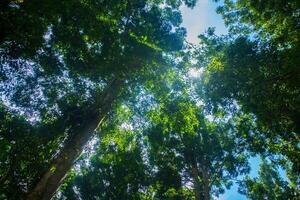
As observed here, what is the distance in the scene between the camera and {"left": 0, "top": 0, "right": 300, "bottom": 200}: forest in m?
12.8

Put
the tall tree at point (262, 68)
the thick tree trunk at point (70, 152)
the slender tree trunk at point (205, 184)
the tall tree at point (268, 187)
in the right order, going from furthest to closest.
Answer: the tall tree at point (268, 187), the slender tree trunk at point (205, 184), the tall tree at point (262, 68), the thick tree trunk at point (70, 152)

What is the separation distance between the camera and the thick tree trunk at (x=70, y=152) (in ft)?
38.9

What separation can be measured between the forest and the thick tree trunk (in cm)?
5

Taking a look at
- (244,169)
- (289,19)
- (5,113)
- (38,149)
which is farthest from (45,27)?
(244,169)

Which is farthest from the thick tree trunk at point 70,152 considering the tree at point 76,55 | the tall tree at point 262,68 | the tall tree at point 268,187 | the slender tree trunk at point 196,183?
the tall tree at point 268,187

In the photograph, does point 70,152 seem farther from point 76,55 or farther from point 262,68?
point 262,68

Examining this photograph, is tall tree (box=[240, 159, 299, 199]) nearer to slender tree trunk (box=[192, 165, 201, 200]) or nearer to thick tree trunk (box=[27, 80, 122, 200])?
slender tree trunk (box=[192, 165, 201, 200])

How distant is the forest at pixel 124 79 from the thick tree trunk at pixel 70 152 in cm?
5

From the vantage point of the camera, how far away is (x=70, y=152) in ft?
43.8

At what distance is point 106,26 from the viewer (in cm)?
1438

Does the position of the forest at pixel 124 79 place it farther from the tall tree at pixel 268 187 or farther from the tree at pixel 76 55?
the tall tree at pixel 268 187

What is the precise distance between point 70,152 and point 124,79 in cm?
517

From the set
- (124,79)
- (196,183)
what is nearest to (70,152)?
(124,79)

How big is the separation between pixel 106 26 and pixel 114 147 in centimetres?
1186
